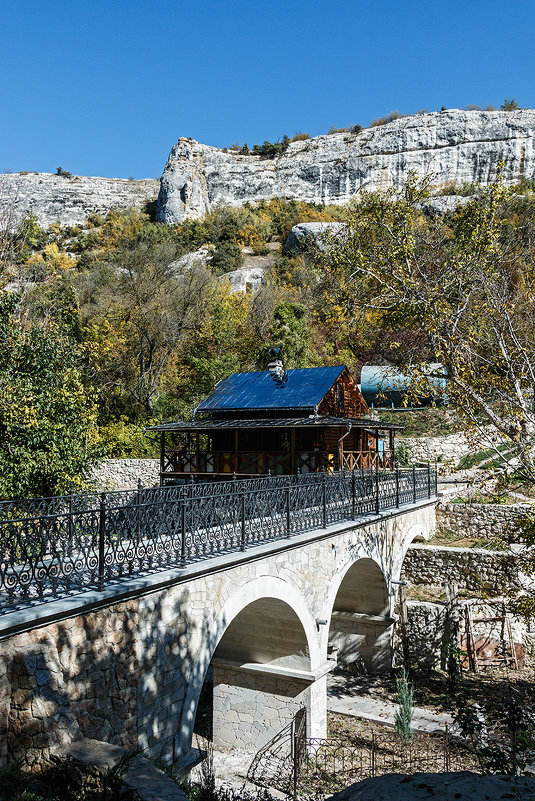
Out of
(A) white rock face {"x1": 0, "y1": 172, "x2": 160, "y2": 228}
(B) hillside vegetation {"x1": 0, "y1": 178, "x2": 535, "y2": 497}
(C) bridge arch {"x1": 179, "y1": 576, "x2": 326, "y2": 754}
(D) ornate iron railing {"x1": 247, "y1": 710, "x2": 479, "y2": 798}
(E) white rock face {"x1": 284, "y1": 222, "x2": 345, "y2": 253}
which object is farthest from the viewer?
(A) white rock face {"x1": 0, "y1": 172, "x2": 160, "y2": 228}

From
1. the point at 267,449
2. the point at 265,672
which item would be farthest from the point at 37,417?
the point at 267,449

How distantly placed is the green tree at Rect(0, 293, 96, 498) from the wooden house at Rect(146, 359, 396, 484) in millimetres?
6084

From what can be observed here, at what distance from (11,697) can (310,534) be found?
6152 mm

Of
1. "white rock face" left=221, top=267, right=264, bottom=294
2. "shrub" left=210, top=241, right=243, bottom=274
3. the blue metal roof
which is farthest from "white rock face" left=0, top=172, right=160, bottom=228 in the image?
the blue metal roof

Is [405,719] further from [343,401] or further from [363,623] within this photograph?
[343,401]

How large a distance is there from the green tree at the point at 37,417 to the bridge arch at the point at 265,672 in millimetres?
5589

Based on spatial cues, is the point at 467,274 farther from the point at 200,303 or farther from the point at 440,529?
the point at 200,303

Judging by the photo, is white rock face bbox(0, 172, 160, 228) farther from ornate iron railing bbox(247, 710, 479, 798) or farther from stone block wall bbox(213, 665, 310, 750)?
ornate iron railing bbox(247, 710, 479, 798)

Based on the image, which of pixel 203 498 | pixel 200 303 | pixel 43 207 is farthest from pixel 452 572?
pixel 43 207

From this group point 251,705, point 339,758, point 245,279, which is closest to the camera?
point 339,758

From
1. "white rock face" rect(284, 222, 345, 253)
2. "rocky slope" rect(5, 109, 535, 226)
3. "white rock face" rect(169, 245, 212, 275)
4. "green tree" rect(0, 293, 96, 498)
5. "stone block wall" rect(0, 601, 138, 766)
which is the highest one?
"rocky slope" rect(5, 109, 535, 226)

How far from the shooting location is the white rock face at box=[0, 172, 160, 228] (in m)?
74.1

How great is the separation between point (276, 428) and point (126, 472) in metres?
9.84

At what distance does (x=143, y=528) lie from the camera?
676cm
